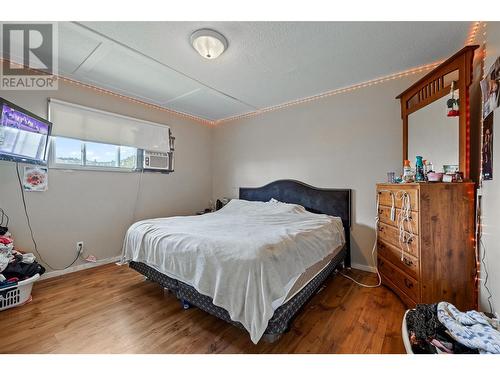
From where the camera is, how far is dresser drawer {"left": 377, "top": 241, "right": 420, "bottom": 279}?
1.71 metres

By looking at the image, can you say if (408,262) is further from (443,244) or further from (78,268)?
(78,268)

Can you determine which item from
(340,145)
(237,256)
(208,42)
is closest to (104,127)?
(208,42)

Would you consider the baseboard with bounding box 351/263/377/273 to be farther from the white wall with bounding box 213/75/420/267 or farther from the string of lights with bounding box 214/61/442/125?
the string of lights with bounding box 214/61/442/125

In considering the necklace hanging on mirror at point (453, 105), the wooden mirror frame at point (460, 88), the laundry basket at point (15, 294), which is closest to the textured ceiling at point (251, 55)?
the wooden mirror frame at point (460, 88)

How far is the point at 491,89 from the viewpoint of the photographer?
1.41 metres

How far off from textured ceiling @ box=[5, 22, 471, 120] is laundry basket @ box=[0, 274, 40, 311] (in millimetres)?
2249

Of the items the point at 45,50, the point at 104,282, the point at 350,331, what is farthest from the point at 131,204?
the point at 350,331

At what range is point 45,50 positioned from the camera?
6.81ft

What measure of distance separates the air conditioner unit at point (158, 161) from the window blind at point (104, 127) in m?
0.08

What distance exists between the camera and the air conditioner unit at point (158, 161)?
11.1 feet

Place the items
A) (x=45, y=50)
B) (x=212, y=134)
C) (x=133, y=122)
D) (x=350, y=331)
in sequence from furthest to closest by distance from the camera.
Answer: (x=212, y=134), (x=133, y=122), (x=45, y=50), (x=350, y=331)

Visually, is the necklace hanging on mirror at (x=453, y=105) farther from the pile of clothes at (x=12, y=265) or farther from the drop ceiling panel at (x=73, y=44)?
the pile of clothes at (x=12, y=265)
